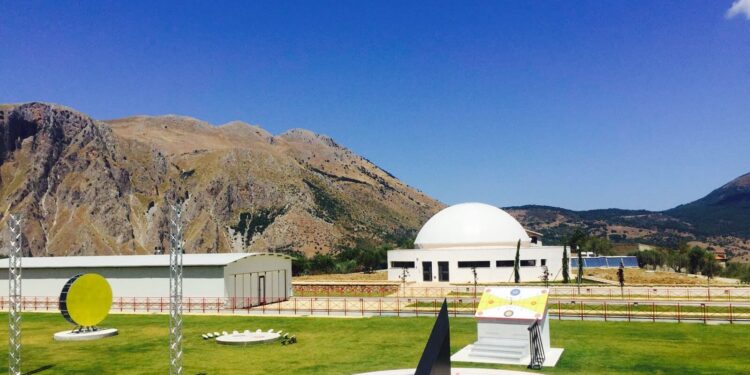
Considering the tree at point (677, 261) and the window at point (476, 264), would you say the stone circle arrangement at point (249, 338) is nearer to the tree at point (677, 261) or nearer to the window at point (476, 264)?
the window at point (476, 264)

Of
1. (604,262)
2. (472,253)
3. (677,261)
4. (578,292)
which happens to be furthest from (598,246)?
(578,292)

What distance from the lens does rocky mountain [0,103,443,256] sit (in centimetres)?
14262

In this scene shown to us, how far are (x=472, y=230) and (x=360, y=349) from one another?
56912 millimetres

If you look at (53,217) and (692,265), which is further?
(53,217)

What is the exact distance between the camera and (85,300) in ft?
106

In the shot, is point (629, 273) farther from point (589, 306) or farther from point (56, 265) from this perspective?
point (56, 265)

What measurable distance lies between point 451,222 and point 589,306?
42566 millimetres

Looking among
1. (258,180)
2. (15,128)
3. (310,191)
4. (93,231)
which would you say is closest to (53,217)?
(93,231)

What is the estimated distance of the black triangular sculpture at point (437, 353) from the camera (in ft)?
44.1

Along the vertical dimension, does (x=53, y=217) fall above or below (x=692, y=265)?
above

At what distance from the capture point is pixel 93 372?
75.5 feet

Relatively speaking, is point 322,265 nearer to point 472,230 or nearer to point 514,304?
point 472,230

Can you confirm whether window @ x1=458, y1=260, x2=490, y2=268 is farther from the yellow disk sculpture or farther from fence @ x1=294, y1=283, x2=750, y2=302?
the yellow disk sculpture

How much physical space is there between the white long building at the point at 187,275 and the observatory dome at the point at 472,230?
32087 mm
